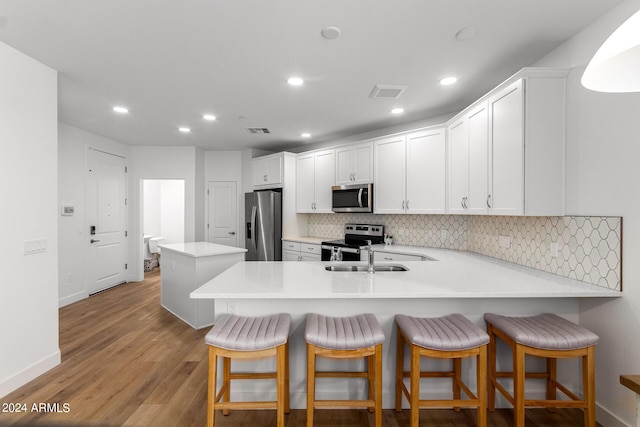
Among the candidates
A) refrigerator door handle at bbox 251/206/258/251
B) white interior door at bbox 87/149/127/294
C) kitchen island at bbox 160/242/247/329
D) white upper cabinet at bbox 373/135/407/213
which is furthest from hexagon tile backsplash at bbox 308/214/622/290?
white interior door at bbox 87/149/127/294

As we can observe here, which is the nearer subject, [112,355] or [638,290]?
[638,290]

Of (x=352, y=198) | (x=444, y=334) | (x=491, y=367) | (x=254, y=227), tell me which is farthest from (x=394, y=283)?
(x=254, y=227)

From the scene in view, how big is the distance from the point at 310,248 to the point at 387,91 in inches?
101

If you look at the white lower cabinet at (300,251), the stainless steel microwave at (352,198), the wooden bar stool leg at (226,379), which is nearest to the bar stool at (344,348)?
the wooden bar stool leg at (226,379)

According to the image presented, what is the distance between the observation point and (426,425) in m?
1.88

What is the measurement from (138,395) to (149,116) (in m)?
3.14

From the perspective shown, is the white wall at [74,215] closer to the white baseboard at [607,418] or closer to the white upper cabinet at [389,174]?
the white upper cabinet at [389,174]

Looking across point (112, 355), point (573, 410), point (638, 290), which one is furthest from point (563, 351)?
point (112, 355)

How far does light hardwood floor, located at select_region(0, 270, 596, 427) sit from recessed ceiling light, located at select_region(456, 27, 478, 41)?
2558mm

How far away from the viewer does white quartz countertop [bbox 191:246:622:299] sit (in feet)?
5.61

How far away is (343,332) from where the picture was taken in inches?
66.6

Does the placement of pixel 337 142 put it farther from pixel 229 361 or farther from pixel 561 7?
pixel 229 361

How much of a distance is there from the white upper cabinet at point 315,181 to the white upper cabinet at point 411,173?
2.80ft

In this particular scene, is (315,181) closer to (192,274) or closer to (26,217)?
(192,274)
